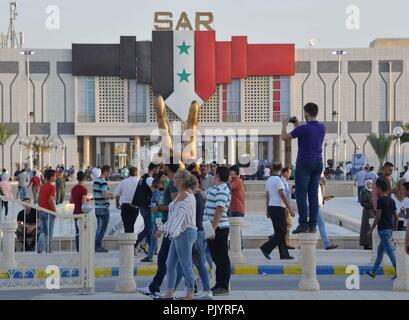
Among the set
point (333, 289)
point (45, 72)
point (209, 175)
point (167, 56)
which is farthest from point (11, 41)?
point (333, 289)

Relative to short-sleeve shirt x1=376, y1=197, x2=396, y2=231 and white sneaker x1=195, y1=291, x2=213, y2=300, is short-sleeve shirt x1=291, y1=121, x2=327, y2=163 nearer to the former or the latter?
short-sleeve shirt x1=376, y1=197, x2=396, y2=231

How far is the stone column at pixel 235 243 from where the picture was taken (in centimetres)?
1519

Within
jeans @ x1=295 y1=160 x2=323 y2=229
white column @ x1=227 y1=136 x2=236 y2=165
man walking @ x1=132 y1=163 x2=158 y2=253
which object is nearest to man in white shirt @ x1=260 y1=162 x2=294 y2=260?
man walking @ x1=132 y1=163 x2=158 y2=253

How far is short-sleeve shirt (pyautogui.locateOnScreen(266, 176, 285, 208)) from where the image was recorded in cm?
1517

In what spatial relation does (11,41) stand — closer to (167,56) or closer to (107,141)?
(107,141)

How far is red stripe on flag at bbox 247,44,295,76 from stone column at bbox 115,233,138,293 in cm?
5762

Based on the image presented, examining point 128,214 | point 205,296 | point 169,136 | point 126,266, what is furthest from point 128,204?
point 169,136

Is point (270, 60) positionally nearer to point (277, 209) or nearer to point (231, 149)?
point (231, 149)

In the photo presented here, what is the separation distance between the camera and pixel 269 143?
73125 millimetres

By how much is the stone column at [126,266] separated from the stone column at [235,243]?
12.0 feet

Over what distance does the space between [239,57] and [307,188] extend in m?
57.4

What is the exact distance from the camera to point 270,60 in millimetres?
68875

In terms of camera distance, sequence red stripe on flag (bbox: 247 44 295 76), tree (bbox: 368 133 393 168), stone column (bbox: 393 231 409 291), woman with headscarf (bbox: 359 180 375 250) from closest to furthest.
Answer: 1. stone column (bbox: 393 231 409 291)
2. woman with headscarf (bbox: 359 180 375 250)
3. tree (bbox: 368 133 393 168)
4. red stripe on flag (bbox: 247 44 295 76)

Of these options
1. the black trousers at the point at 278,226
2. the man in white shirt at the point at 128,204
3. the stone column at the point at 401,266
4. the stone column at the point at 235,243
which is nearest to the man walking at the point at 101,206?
the man in white shirt at the point at 128,204
